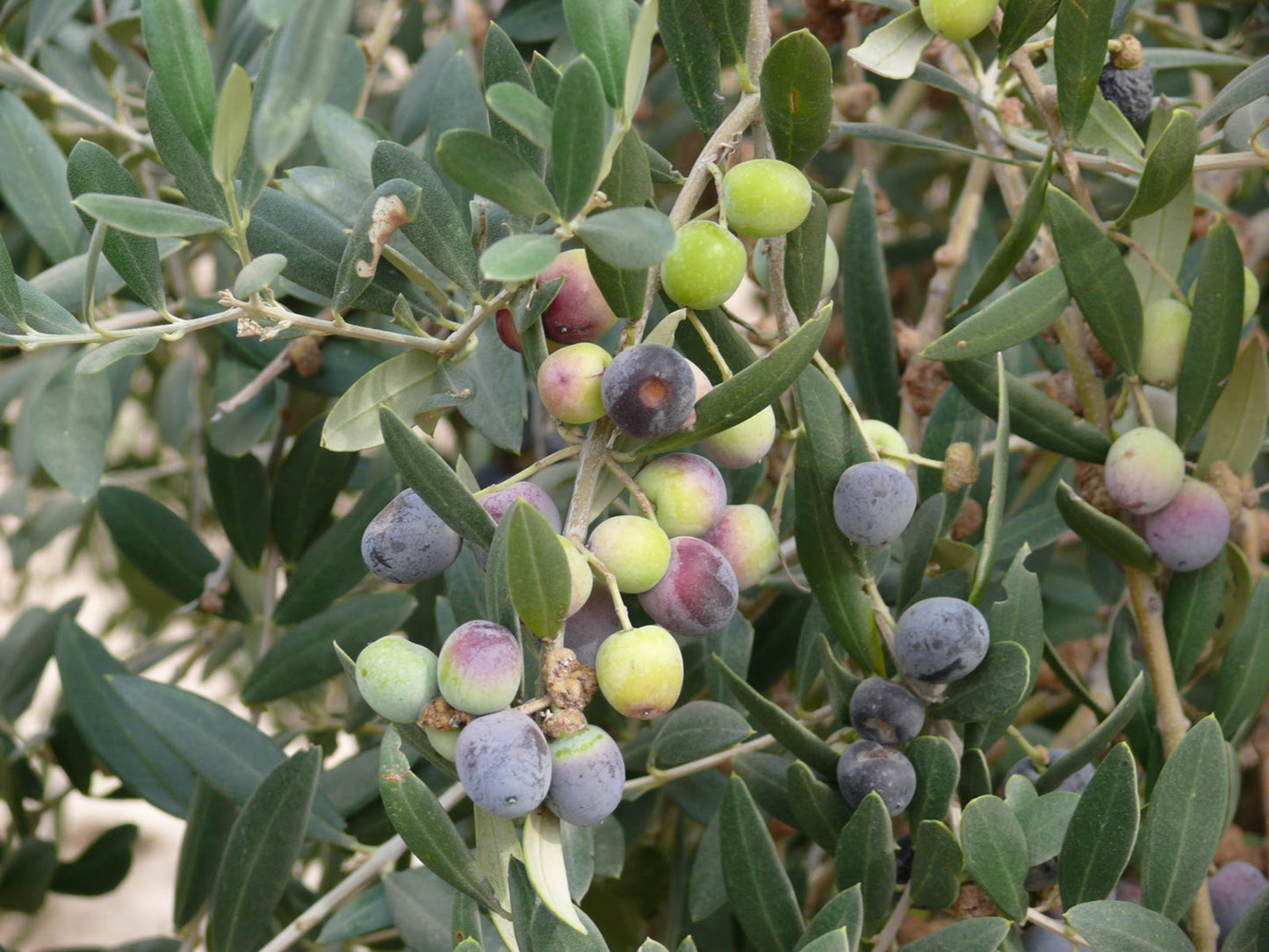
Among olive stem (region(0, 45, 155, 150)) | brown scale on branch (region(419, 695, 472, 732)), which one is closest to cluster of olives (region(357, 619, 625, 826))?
brown scale on branch (region(419, 695, 472, 732))

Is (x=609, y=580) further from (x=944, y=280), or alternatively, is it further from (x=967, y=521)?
(x=944, y=280)

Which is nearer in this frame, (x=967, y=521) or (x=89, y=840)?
(x=967, y=521)

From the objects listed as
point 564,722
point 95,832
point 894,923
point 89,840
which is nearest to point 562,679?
point 564,722

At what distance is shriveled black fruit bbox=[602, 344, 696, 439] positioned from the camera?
465mm

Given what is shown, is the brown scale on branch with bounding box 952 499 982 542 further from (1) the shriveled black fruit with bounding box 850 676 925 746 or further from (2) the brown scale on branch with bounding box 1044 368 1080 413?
(1) the shriveled black fruit with bounding box 850 676 925 746

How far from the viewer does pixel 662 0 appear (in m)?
0.61

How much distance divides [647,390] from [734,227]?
0.32 ft

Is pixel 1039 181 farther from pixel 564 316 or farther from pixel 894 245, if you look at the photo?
pixel 894 245

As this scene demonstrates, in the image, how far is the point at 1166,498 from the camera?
2.22 ft

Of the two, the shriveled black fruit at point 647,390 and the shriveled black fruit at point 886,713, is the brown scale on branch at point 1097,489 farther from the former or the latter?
the shriveled black fruit at point 647,390

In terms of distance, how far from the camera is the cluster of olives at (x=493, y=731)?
0.44m

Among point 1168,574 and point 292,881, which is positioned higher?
point 1168,574

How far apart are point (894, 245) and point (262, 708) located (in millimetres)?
824

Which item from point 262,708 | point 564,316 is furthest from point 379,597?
point 564,316
